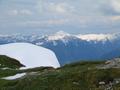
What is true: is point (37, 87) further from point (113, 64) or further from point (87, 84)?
point (113, 64)

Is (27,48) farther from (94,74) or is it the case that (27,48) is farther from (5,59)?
(94,74)

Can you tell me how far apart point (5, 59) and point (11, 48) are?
149ft

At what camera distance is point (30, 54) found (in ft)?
573

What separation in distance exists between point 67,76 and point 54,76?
2146 millimetres

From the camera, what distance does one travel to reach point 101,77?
39469mm

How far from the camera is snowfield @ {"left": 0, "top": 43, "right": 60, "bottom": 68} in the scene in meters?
161

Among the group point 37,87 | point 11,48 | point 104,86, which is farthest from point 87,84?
point 11,48

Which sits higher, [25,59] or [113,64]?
[25,59]

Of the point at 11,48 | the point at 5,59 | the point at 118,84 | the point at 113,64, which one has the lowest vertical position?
the point at 118,84

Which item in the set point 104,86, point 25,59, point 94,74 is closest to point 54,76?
point 94,74

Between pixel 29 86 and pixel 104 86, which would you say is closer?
pixel 104 86

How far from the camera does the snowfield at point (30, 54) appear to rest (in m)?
161

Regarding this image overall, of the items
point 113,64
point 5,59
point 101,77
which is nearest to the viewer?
point 101,77

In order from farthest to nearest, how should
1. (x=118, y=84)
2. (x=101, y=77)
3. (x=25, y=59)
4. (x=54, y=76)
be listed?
(x=25, y=59)
(x=54, y=76)
(x=101, y=77)
(x=118, y=84)
